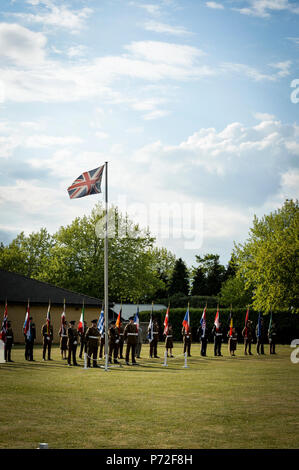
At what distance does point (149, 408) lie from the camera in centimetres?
1208

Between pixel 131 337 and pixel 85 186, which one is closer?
pixel 85 186

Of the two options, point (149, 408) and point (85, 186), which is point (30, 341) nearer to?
point (85, 186)

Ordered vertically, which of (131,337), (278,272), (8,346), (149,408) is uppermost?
(278,272)

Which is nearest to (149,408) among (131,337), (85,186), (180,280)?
(85,186)

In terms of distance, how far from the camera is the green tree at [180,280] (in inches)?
3354

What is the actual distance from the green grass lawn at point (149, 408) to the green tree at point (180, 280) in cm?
6417

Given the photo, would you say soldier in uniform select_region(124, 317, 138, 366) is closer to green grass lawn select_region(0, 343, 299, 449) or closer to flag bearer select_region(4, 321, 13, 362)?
green grass lawn select_region(0, 343, 299, 449)

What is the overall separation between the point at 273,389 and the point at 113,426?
707 centimetres

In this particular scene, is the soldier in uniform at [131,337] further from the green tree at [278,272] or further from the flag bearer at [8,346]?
the green tree at [278,272]

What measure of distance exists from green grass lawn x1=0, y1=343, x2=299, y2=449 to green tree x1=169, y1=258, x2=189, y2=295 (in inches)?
2527

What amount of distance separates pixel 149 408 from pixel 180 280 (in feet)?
242

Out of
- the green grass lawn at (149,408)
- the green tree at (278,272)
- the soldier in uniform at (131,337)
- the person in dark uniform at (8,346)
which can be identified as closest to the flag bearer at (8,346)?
the person in dark uniform at (8,346)

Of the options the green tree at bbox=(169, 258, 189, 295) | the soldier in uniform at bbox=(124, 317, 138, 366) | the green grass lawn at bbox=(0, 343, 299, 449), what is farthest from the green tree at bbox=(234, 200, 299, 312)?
the green tree at bbox=(169, 258, 189, 295)
